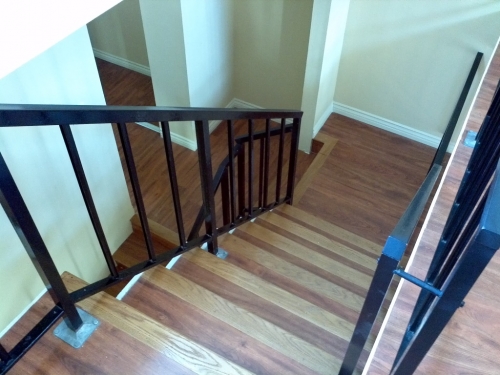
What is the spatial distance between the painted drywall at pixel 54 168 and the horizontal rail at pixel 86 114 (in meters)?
0.87

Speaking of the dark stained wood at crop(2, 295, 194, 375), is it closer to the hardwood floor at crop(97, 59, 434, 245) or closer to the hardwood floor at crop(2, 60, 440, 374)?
the hardwood floor at crop(2, 60, 440, 374)

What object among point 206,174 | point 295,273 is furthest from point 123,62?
point 206,174

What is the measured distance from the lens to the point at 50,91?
2.02 metres

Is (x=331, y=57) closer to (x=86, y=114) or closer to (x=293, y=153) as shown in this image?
(x=293, y=153)

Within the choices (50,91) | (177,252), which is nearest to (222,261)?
(177,252)

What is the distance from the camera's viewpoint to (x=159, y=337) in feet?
4.72

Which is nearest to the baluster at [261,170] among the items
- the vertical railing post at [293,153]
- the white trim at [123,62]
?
the vertical railing post at [293,153]

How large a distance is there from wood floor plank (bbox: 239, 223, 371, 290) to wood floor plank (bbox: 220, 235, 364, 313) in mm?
159

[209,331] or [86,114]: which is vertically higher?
[86,114]

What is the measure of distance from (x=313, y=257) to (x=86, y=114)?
172 centimetres

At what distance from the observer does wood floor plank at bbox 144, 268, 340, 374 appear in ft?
5.42

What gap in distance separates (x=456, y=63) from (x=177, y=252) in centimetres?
260

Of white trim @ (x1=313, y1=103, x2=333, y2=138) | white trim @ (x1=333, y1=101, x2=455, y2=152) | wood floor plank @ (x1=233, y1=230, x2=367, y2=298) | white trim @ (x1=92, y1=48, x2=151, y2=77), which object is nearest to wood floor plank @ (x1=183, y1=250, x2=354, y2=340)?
wood floor plank @ (x1=233, y1=230, x2=367, y2=298)

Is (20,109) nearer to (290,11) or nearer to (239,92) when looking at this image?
(290,11)
